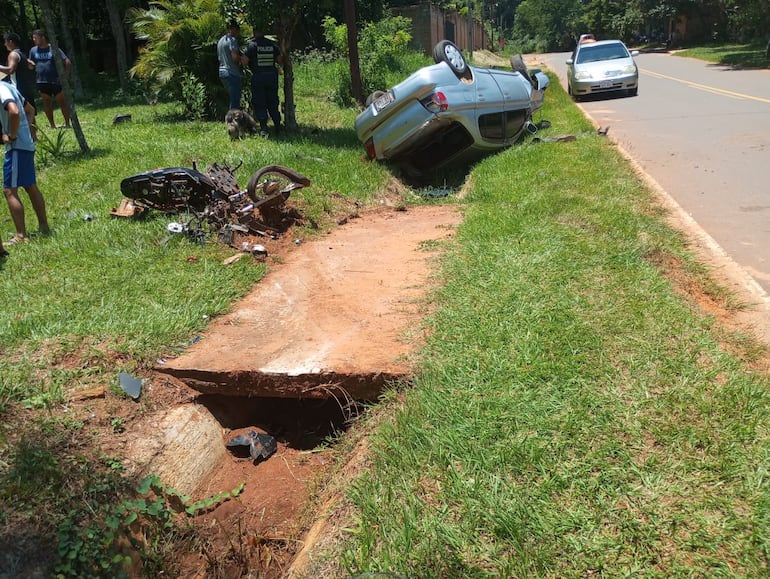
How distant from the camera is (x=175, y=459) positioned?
341 centimetres

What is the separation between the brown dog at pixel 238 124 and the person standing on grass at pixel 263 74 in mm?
213

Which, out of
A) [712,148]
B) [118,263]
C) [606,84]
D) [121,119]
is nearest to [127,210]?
[118,263]

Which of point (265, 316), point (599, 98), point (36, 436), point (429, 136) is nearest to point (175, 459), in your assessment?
point (36, 436)

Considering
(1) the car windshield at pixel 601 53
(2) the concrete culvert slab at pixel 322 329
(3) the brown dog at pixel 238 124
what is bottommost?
(2) the concrete culvert slab at pixel 322 329

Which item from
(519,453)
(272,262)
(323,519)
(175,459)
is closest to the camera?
(519,453)

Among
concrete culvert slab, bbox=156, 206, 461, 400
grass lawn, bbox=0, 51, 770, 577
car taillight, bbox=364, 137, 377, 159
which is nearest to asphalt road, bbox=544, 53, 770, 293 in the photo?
grass lawn, bbox=0, 51, 770, 577

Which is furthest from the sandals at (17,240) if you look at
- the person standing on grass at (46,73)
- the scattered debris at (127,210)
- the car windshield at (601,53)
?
the car windshield at (601,53)

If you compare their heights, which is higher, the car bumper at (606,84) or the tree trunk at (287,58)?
the tree trunk at (287,58)

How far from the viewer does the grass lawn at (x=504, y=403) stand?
231 cm

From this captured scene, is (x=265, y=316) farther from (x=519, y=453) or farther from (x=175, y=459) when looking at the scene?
(x=519, y=453)

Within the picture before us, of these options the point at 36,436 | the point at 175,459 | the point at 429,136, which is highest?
the point at 429,136

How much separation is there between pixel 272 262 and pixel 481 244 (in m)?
1.90

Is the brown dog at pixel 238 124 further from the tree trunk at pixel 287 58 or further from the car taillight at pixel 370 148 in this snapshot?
the car taillight at pixel 370 148

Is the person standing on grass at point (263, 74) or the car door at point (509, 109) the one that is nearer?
the car door at point (509, 109)
